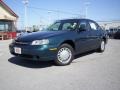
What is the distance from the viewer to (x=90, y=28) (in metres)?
7.30

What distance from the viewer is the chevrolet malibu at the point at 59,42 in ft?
17.3

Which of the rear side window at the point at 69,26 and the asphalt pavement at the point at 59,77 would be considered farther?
the rear side window at the point at 69,26

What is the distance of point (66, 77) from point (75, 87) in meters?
0.71

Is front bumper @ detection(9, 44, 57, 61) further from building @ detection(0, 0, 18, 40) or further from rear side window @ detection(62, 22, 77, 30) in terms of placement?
building @ detection(0, 0, 18, 40)

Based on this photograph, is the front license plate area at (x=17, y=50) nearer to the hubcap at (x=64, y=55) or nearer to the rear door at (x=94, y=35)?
the hubcap at (x=64, y=55)

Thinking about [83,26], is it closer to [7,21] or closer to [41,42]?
[41,42]

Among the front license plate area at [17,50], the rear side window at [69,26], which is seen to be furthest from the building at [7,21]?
the front license plate area at [17,50]

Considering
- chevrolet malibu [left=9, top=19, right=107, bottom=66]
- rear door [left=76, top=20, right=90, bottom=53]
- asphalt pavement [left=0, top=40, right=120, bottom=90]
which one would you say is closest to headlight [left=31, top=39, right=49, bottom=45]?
chevrolet malibu [left=9, top=19, right=107, bottom=66]

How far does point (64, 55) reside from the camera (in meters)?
5.82

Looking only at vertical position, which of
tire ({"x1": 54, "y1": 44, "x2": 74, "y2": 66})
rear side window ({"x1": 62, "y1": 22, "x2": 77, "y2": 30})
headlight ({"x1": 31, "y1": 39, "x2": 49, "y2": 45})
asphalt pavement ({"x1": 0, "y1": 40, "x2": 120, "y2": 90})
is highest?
rear side window ({"x1": 62, "y1": 22, "x2": 77, "y2": 30})

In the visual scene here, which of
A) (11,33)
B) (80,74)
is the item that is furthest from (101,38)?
→ (11,33)

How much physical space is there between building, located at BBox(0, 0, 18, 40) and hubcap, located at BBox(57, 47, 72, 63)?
60.9ft

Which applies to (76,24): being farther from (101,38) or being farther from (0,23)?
(0,23)

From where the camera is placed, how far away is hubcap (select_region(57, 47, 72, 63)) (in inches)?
226
